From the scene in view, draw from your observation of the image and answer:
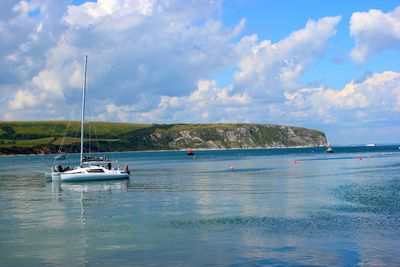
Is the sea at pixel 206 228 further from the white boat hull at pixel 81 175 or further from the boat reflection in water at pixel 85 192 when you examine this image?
the white boat hull at pixel 81 175

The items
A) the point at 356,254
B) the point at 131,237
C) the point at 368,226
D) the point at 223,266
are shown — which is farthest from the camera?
A: the point at 368,226

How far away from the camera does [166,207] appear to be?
5278 cm

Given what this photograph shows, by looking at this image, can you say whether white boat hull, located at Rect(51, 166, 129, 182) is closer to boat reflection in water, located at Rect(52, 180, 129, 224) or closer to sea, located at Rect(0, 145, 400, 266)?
boat reflection in water, located at Rect(52, 180, 129, 224)

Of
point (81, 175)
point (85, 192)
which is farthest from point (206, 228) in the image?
point (81, 175)

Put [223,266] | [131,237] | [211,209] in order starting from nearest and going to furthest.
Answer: [223,266], [131,237], [211,209]

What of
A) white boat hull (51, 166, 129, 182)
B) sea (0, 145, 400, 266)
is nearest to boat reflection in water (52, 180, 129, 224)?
sea (0, 145, 400, 266)

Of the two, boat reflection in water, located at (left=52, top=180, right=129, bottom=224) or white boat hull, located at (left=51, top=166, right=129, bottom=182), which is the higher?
white boat hull, located at (left=51, top=166, right=129, bottom=182)

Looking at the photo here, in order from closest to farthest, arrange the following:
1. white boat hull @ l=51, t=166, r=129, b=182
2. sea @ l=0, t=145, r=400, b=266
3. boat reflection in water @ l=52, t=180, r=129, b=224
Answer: sea @ l=0, t=145, r=400, b=266, boat reflection in water @ l=52, t=180, r=129, b=224, white boat hull @ l=51, t=166, r=129, b=182

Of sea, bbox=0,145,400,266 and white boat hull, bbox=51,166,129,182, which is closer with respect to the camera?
sea, bbox=0,145,400,266

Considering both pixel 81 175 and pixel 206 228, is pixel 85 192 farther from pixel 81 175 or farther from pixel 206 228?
pixel 206 228

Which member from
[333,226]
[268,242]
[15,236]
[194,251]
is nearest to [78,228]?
[15,236]

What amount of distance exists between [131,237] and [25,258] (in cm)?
802

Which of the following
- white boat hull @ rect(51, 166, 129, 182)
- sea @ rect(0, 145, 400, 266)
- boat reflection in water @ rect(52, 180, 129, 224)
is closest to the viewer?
sea @ rect(0, 145, 400, 266)

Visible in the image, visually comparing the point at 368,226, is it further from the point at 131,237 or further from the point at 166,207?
the point at 166,207
